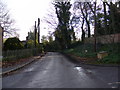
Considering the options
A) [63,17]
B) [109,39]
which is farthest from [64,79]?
[63,17]

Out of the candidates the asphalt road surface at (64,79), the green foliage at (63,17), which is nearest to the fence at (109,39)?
the asphalt road surface at (64,79)

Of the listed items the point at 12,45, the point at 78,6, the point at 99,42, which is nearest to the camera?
the point at 12,45

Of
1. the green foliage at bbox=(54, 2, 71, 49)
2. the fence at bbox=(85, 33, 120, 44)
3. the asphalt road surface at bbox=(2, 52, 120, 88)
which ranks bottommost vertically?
the asphalt road surface at bbox=(2, 52, 120, 88)

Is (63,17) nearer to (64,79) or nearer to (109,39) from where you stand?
(109,39)

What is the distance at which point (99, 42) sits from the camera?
32438mm

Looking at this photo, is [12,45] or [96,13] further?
[12,45]

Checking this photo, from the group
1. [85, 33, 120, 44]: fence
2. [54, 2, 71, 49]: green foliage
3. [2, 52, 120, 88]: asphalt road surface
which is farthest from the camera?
[54, 2, 71, 49]: green foliage

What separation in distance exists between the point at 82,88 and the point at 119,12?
22439 millimetres

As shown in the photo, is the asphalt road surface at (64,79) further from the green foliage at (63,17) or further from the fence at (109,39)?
the green foliage at (63,17)

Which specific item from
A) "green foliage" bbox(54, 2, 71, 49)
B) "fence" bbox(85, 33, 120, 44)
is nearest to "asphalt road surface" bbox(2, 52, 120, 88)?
"fence" bbox(85, 33, 120, 44)

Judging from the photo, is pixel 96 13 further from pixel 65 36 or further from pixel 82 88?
pixel 65 36

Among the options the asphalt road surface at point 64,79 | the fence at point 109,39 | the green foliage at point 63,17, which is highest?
the green foliage at point 63,17

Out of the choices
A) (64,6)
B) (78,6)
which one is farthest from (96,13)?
(64,6)

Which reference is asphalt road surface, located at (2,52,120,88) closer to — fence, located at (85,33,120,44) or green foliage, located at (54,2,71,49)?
fence, located at (85,33,120,44)
